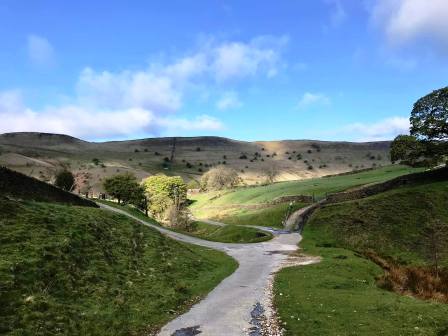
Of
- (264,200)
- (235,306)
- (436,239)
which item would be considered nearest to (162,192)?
(264,200)

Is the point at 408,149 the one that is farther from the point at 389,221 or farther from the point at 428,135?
the point at 389,221

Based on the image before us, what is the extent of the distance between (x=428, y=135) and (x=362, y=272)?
40526 millimetres

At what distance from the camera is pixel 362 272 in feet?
126

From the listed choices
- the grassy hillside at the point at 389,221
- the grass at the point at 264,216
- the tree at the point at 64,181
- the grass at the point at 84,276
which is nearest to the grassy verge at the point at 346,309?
the grass at the point at 84,276

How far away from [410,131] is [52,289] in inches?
2563

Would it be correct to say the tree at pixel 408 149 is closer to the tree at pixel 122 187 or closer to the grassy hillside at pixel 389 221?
the grassy hillside at pixel 389 221

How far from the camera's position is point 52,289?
20.5m

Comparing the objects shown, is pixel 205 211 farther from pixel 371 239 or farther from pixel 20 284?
pixel 20 284

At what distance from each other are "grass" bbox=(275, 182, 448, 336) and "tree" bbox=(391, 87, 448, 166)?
189 inches

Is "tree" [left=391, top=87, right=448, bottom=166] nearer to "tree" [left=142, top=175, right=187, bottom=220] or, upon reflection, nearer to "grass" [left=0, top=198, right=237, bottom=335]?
"grass" [left=0, top=198, right=237, bottom=335]

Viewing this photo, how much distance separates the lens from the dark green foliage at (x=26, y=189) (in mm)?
32094

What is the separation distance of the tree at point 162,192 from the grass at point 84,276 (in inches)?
2965

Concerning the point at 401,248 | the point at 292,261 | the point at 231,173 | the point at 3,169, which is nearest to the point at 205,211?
the point at 231,173

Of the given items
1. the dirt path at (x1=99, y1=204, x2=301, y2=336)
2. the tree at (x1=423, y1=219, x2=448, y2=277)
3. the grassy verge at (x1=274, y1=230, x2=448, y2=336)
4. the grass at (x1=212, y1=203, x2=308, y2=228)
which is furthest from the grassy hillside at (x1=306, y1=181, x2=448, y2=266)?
the grassy verge at (x1=274, y1=230, x2=448, y2=336)
